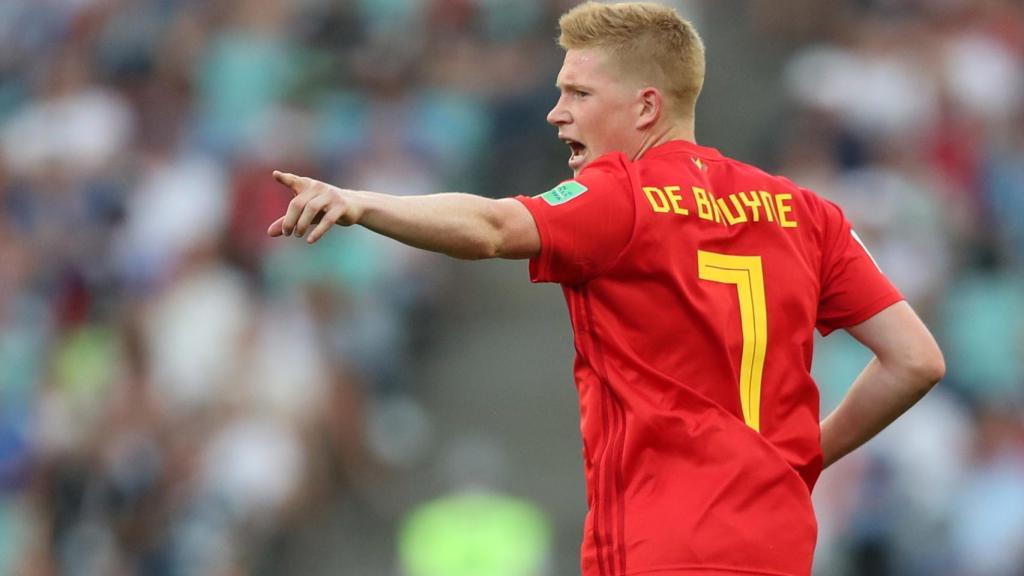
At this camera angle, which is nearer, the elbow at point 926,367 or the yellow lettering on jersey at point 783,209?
the yellow lettering on jersey at point 783,209

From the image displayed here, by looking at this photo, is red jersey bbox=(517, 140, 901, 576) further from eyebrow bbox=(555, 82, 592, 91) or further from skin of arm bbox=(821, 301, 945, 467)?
skin of arm bbox=(821, 301, 945, 467)

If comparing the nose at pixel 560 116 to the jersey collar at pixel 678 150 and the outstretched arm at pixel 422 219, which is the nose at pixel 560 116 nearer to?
the jersey collar at pixel 678 150

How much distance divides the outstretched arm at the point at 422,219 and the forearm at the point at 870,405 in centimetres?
119

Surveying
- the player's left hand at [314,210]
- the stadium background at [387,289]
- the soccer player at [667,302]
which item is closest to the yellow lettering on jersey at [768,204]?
the soccer player at [667,302]

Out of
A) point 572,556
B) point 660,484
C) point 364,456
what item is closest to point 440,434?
point 364,456

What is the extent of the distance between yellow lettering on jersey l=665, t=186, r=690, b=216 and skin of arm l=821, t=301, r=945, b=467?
76 centimetres

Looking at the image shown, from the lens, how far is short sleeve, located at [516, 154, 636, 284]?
4250mm

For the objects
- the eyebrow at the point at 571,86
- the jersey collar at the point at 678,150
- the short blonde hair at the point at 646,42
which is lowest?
the jersey collar at the point at 678,150

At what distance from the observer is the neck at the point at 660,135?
4660 millimetres

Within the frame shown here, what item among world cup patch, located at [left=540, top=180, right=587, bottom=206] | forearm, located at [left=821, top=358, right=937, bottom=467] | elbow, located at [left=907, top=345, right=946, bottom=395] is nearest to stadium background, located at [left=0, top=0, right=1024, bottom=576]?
forearm, located at [left=821, top=358, right=937, bottom=467]

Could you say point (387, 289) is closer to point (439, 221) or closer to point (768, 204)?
point (768, 204)

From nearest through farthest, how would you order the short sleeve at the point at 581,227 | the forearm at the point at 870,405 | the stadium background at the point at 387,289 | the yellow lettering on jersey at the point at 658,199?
the short sleeve at the point at 581,227 < the yellow lettering on jersey at the point at 658,199 < the forearm at the point at 870,405 < the stadium background at the point at 387,289

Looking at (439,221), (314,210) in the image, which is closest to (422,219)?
(439,221)

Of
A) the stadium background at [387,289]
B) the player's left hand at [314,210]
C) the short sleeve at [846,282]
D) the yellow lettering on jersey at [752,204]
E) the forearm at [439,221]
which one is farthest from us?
the stadium background at [387,289]
